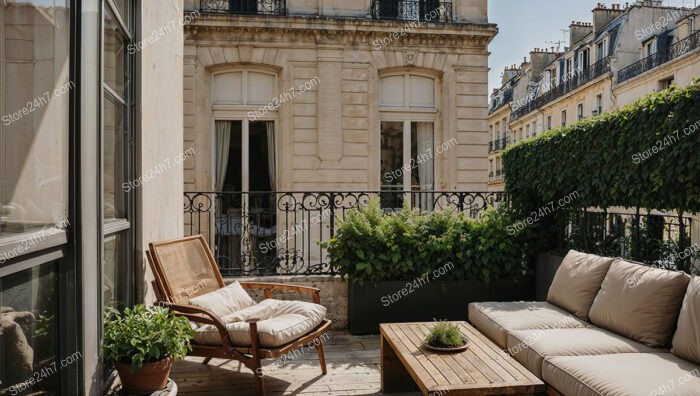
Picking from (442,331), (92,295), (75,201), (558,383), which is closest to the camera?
(75,201)

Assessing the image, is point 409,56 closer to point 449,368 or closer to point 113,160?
point 113,160

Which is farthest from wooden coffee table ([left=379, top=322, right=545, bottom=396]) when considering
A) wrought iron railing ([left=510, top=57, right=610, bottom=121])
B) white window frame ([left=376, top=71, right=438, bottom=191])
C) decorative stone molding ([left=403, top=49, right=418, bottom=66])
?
wrought iron railing ([left=510, top=57, right=610, bottom=121])

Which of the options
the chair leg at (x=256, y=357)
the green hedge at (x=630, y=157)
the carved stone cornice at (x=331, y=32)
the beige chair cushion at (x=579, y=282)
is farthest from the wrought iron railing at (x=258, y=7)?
the chair leg at (x=256, y=357)

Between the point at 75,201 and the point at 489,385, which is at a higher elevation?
the point at 75,201

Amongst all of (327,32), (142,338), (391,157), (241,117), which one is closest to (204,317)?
(142,338)

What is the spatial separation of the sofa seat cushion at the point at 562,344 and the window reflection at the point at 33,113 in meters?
2.88

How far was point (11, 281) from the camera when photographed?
1699 millimetres

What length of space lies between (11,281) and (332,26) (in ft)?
26.7

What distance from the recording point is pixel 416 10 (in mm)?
9680

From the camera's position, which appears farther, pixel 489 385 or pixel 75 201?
pixel 489 385

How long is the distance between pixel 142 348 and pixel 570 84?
27.7m

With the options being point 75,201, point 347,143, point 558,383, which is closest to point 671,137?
point 558,383

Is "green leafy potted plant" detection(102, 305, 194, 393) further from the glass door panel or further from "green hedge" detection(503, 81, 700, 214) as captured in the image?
the glass door panel

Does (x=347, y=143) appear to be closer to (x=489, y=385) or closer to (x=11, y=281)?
(x=489, y=385)
